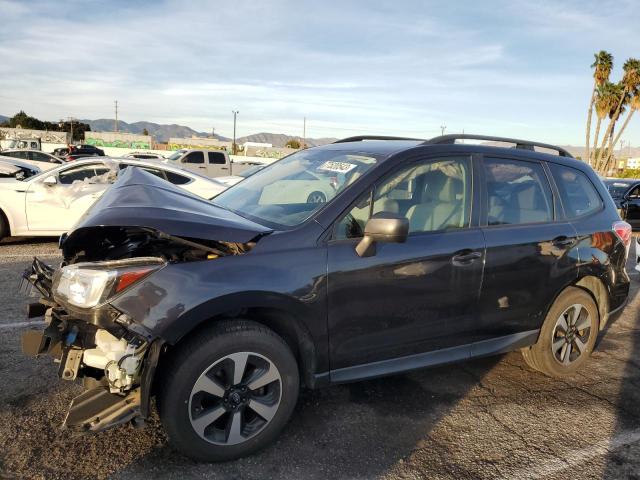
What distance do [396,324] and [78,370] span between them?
181 cm

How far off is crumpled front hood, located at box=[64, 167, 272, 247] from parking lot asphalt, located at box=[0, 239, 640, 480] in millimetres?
1162

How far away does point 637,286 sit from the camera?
7445 millimetres

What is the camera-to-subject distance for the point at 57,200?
8.39 m

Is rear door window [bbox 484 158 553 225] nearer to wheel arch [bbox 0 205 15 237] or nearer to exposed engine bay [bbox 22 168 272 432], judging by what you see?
exposed engine bay [bbox 22 168 272 432]

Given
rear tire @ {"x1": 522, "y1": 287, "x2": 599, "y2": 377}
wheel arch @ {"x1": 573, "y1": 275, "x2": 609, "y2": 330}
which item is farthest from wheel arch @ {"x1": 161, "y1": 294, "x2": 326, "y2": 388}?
wheel arch @ {"x1": 573, "y1": 275, "x2": 609, "y2": 330}

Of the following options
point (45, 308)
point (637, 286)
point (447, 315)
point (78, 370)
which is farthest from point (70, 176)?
point (637, 286)

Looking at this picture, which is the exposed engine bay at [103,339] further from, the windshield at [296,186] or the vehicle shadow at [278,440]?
the windshield at [296,186]

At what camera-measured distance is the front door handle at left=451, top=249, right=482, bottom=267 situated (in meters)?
3.29

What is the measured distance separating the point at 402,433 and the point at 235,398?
112 centimetres

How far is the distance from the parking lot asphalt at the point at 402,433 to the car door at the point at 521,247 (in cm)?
56

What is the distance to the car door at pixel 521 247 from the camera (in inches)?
138

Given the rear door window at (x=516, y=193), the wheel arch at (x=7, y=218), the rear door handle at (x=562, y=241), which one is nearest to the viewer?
the rear door window at (x=516, y=193)

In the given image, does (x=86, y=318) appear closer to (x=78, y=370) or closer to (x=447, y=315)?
(x=78, y=370)

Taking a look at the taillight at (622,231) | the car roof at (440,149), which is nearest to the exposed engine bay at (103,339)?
the car roof at (440,149)
